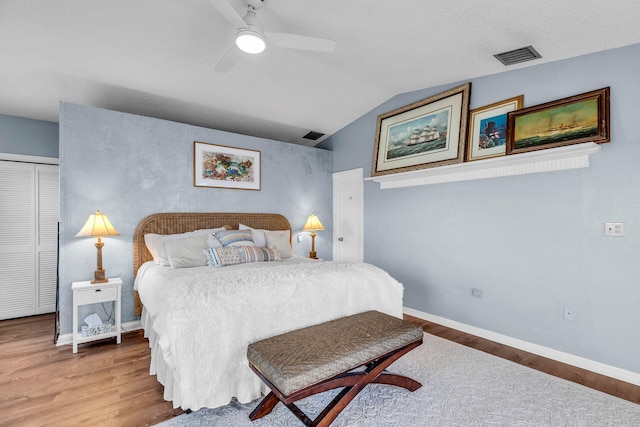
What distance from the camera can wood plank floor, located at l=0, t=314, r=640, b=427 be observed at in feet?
6.25

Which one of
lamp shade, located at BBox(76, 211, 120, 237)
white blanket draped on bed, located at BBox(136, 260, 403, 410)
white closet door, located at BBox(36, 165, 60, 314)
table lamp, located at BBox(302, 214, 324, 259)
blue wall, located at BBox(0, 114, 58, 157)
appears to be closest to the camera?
white blanket draped on bed, located at BBox(136, 260, 403, 410)

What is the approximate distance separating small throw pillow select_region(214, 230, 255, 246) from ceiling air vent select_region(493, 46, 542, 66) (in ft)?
10.4

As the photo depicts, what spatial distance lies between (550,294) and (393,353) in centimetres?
185

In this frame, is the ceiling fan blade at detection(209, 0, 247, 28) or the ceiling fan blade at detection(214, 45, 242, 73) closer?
the ceiling fan blade at detection(209, 0, 247, 28)

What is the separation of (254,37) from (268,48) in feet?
2.93

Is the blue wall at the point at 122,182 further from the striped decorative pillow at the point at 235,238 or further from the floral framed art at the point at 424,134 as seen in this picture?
the floral framed art at the point at 424,134

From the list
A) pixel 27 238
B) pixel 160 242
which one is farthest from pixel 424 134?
pixel 27 238

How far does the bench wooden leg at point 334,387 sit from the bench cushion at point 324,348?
0.18 ft

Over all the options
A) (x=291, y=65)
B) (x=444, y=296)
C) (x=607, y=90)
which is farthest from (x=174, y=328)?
(x=607, y=90)

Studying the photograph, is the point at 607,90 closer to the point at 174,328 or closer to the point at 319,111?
the point at 319,111

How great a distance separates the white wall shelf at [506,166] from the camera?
2.59 metres

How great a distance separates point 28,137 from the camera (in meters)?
3.71

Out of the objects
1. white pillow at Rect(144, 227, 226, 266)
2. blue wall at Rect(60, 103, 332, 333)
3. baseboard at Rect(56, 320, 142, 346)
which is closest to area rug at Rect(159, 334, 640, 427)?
white pillow at Rect(144, 227, 226, 266)

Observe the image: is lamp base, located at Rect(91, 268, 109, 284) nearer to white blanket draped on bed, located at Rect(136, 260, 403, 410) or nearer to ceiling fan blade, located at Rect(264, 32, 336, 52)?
white blanket draped on bed, located at Rect(136, 260, 403, 410)
